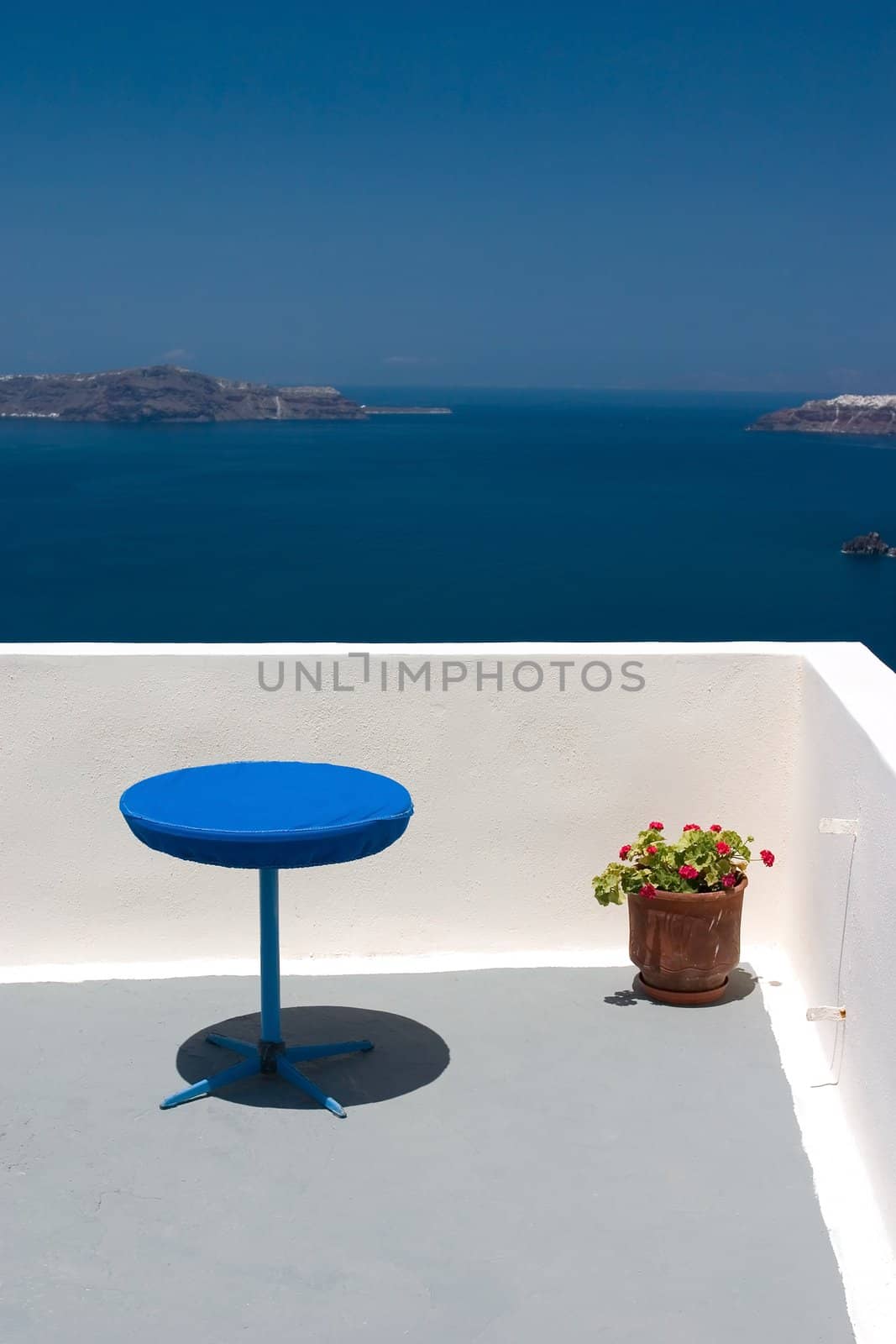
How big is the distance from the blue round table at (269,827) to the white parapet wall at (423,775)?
439 millimetres

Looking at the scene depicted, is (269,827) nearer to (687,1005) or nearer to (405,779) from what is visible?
(405,779)

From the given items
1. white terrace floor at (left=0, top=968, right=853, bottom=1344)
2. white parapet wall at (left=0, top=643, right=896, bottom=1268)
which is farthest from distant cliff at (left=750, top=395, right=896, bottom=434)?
white terrace floor at (left=0, top=968, right=853, bottom=1344)

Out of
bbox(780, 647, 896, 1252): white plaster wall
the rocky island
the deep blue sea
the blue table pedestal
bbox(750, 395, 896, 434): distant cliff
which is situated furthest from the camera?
bbox(750, 395, 896, 434): distant cliff

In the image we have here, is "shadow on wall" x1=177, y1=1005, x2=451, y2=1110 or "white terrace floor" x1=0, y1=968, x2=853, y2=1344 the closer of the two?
"white terrace floor" x1=0, y1=968, x2=853, y2=1344

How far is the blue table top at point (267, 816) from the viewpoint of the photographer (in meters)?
2.67

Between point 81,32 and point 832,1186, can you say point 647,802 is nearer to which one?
point 832,1186

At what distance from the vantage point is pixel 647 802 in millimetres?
3795

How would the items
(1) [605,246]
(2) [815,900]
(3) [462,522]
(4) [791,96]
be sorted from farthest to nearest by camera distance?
(1) [605,246] < (4) [791,96] < (3) [462,522] < (2) [815,900]

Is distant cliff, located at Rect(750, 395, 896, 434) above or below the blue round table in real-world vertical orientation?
below

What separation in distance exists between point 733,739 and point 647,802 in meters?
0.29

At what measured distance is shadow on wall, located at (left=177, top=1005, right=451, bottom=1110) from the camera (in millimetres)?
3055

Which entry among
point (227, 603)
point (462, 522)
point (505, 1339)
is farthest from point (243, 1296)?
point (462, 522)

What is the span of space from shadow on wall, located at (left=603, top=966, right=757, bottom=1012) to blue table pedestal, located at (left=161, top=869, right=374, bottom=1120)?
0.71 metres

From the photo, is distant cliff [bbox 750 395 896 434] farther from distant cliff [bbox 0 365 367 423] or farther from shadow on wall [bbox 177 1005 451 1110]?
shadow on wall [bbox 177 1005 451 1110]
